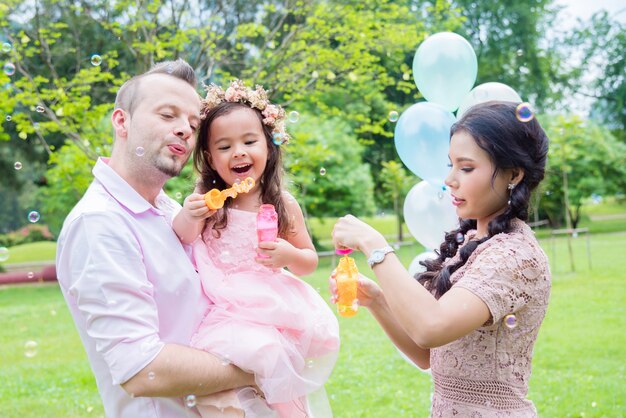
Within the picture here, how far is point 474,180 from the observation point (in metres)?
2.05

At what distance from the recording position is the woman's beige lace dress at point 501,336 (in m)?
1.95

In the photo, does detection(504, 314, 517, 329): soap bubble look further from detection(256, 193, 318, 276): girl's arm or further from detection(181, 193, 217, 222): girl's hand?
detection(181, 193, 217, 222): girl's hand

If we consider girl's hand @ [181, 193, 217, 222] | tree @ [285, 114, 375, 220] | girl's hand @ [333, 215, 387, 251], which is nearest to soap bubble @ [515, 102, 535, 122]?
girl's hand @ [333, 215, 387, 251]

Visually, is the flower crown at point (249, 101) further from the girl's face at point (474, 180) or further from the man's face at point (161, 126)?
the girl's face at point (474, 180)

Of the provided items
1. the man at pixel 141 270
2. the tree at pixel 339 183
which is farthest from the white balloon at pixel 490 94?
the tree at pixel 339 183

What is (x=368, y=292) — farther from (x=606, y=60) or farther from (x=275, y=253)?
(x=606, y=60)

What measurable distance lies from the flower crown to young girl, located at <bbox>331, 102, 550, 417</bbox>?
0.62 metres

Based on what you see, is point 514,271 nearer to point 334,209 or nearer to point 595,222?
point 334,209

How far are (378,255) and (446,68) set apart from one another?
93.3 inches

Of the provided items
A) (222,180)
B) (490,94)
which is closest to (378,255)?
(222,180)

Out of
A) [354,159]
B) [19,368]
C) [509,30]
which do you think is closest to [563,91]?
[509,30]

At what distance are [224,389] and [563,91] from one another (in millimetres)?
29821

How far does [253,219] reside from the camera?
2.52m

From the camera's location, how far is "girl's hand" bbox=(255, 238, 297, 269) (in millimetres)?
2281
